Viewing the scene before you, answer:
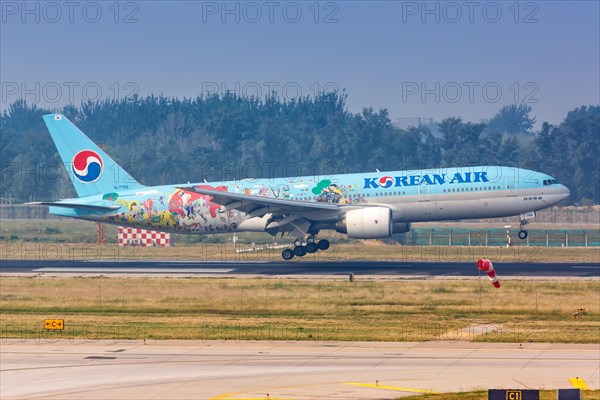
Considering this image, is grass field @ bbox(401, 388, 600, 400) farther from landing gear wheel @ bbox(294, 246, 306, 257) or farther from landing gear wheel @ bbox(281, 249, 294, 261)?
landing gear wheel @ bbox(281, 249, 294, 261)

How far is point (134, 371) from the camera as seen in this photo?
94.9 ft

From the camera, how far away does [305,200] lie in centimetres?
6269

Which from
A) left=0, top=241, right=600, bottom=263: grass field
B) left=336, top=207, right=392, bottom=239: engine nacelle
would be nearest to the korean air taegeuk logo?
left=0, top=241, right=600, bottom=263: grass field

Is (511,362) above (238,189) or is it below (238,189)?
below

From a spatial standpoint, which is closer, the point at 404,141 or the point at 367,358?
the point at 367,358

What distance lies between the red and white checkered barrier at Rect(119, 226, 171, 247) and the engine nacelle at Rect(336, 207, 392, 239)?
22.8m

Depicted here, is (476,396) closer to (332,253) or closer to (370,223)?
(370,223)

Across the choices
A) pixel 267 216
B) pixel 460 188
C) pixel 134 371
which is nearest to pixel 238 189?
pixel 267 216

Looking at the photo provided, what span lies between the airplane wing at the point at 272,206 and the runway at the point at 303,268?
3048mm

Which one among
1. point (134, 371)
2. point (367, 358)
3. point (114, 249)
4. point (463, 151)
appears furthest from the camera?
point (463, 151)

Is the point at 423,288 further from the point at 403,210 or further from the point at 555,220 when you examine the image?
the point at 555,220

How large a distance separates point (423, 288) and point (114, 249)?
33627 mm

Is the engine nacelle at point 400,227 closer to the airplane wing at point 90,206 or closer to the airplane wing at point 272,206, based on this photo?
the airplane wing at point 272,206

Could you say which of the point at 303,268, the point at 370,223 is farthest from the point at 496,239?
the point at 303,268
